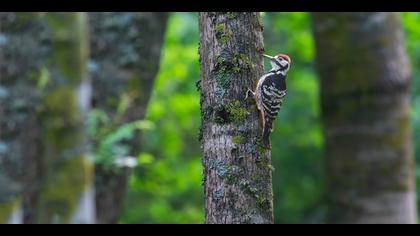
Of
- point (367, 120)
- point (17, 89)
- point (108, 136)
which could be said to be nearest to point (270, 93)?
point (17, 89)

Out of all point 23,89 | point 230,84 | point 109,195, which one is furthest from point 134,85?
point 230,84

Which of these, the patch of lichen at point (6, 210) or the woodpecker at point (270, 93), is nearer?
the woodpecker at point (270, 93)

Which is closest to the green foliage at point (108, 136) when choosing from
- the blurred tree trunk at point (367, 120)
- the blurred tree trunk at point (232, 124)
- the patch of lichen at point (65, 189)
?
the patch of lichen at point (65, 189)

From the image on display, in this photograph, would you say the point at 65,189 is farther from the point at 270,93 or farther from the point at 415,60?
the point at 415,60

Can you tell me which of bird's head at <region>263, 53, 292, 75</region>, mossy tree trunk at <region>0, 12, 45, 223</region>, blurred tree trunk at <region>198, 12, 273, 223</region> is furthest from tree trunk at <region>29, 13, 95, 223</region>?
blurred tree trunk at <region>198, 12, 273, 223</region>

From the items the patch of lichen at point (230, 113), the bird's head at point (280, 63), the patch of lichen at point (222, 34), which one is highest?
the bird's head at point (280, 63)

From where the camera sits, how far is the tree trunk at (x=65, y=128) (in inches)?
A: 247

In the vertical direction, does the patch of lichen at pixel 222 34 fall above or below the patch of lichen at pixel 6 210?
above

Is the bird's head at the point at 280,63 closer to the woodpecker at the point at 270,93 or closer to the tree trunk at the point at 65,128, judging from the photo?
the woodpecker at the point at 270,93

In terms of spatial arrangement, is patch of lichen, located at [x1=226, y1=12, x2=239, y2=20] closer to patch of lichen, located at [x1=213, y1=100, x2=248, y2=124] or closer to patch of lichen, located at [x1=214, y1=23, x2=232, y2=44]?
patch of lichen, located at [x1=214, y1=23, x2=232, y2=44]

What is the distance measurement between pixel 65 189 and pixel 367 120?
380cm

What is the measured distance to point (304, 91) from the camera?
15.7 metres

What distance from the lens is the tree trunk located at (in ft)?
20.6

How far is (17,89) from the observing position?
6.42 m
